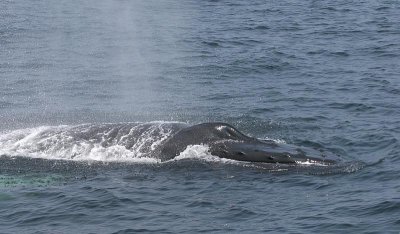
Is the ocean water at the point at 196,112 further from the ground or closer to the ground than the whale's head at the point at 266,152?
closer to the ground

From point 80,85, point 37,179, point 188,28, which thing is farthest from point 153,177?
point 188,28

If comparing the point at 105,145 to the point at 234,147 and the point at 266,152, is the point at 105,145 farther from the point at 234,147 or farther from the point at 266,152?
the point at 266,152

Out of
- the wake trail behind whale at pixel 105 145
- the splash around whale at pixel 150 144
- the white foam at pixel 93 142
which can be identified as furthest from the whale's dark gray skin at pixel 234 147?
the white foam at pixel 93 142

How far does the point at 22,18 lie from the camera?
1832 inches

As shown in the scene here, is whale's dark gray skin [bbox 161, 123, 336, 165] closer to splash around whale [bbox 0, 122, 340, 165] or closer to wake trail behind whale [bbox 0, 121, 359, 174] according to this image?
splash around whale [bbox 0, 122, 340, 165]

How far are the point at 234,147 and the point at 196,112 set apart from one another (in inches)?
250

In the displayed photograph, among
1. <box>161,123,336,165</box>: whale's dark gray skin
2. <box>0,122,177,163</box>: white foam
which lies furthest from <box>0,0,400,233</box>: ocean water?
<box>161,123,336,165</box>: whale's dark gray skin

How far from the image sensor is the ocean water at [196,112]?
17.8m

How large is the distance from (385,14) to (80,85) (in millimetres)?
21491

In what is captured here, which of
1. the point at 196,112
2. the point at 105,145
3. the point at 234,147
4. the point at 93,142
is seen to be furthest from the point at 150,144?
the point at 196,112

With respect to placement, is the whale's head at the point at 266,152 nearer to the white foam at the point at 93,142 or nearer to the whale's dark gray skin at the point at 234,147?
the whale's dark gray skin at the point at 234,147

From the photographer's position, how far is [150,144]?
2191cm

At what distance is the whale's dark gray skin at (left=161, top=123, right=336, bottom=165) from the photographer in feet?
67.6

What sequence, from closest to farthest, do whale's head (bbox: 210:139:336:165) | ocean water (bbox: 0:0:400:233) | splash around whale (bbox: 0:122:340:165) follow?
ocean water (bbox: 0:0:400:233) → whale's head (bbox: 210:139:336:165) → splash around whale (bbox: 0:122:340:165)
